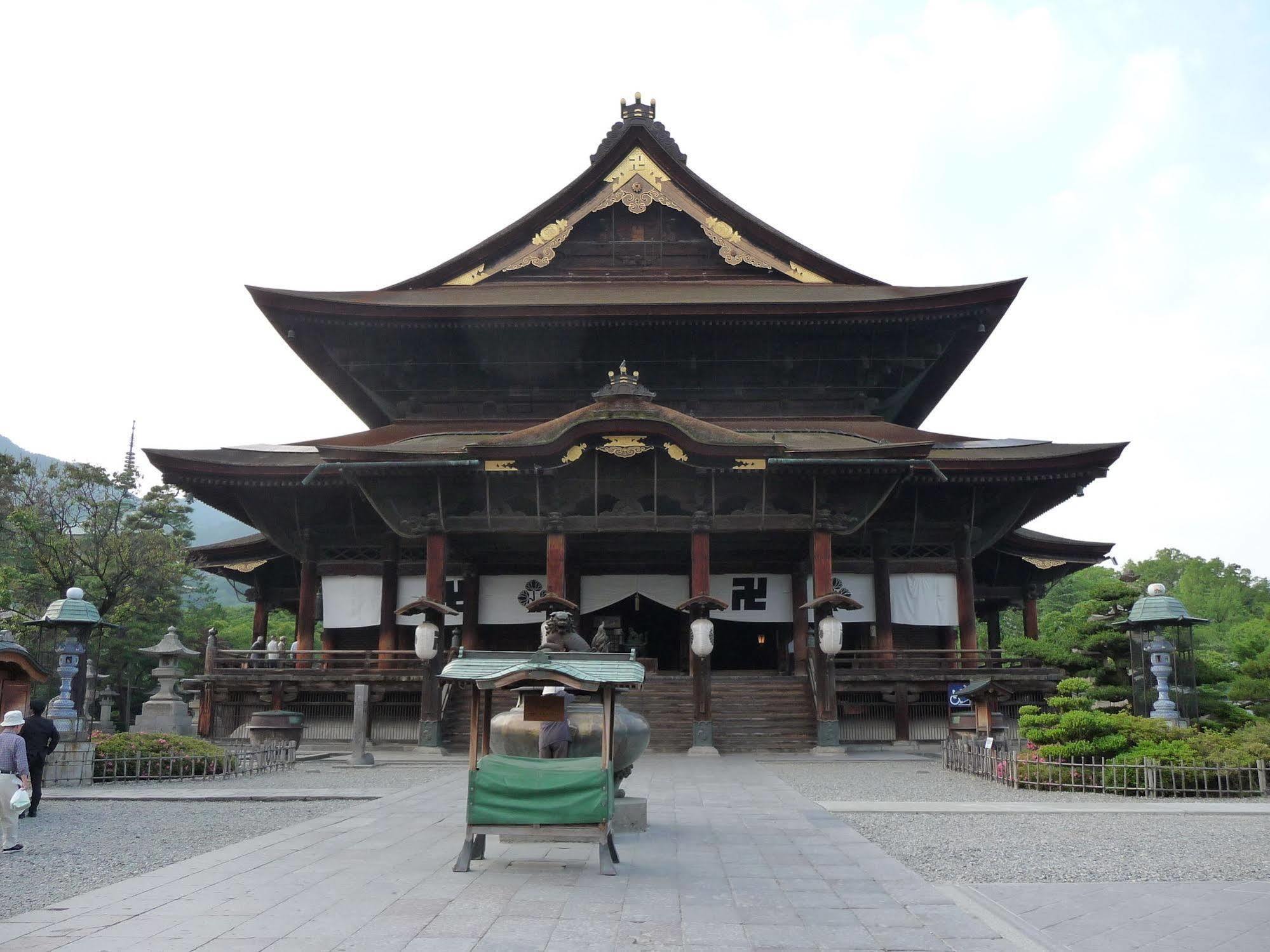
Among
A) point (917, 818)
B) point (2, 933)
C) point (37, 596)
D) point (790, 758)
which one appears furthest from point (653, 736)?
point (37, 596)

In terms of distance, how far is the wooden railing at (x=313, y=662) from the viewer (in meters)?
23.5

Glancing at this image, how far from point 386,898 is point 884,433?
21.8m

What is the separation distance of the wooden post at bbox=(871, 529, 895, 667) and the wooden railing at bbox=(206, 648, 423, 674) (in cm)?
1189

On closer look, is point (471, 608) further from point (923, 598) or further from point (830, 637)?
point (923, 598)

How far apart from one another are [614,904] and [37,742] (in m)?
10.0

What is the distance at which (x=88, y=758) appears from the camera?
16.4 meters

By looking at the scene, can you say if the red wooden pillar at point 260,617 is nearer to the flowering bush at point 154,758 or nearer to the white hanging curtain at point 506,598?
the white hanging curtain at point 506,598

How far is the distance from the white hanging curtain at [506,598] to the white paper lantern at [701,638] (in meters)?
6.50

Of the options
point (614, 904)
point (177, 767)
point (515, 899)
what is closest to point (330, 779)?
point (177, 767)

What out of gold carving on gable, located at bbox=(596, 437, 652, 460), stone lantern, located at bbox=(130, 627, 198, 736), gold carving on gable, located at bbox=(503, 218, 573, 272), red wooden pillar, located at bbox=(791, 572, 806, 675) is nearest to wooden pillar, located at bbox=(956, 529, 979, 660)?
red wooden pillar, located at bbox=(791, 572, 806, 675)

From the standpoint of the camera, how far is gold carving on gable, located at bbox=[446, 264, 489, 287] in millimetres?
30250

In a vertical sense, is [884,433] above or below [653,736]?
above

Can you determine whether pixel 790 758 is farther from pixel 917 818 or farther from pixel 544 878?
pixel 544 878

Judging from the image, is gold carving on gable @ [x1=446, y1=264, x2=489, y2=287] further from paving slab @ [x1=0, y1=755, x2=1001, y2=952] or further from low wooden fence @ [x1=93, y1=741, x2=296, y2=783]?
paving slab @ [x1=0, y1=755, x2=1001, y2=952]
